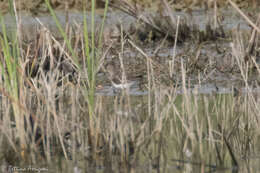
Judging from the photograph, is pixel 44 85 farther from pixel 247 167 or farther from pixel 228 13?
pixel 228 13

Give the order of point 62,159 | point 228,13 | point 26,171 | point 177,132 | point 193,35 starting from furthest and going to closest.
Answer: point 228,13 < point 193,35 < point 177,132 < point 62,159 < point 26,171

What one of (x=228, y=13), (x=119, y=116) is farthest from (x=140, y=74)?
(x=228, y=13)

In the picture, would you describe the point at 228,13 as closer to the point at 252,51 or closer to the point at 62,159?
the point at 252,51

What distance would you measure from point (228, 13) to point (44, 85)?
272 inches

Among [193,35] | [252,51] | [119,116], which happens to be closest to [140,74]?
[252,51]

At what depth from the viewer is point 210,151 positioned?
2.66m

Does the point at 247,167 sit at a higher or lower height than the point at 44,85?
lower

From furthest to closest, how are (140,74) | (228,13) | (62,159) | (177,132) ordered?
(228,13) → (140,74) → (177,132) → (62,159)

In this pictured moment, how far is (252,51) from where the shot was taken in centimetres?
508

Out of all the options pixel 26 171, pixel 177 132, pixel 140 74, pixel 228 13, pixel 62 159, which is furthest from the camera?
pixel 228 13

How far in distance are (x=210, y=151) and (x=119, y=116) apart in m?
0.41

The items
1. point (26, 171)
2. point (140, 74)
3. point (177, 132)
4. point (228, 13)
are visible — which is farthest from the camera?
point (228, 13)

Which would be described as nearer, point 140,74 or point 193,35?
point 140,74

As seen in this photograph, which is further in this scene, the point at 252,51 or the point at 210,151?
the point at 252,51
